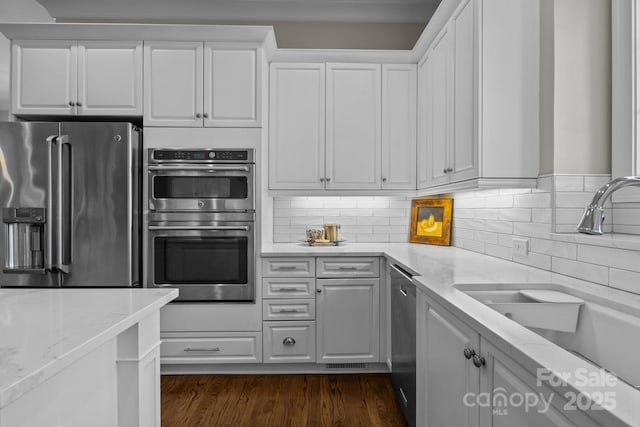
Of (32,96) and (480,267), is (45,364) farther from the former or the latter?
(32,96)

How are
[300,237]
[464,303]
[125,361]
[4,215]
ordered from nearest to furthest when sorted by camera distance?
1. [125,361]
2. [464,303]
3. [4,215]
4. [300,237]

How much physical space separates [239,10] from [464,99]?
2.28 metres

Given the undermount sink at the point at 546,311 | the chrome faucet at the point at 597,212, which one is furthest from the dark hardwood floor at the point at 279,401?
the chrome faucet at the point at 597,212

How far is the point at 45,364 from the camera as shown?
27.1 inches

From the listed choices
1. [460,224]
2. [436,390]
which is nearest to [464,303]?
[436,390]

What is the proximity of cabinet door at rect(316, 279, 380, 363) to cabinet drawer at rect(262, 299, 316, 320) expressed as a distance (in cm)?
6

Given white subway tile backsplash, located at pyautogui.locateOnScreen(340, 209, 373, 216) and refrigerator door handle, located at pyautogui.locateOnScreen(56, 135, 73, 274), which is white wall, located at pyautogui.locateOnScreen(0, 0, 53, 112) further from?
white subway tile backsplash, located at pyautogui.locateOnScreen(340, 209, 373, 216)

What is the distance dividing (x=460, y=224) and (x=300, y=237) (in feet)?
4.38

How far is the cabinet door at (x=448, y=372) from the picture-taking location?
1.19 meters

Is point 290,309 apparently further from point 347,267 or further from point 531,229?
point 531,229

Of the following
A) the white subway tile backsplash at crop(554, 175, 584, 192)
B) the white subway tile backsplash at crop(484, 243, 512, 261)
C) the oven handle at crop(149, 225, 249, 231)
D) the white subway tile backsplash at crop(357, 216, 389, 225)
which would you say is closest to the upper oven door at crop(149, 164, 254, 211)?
the oven handle at crop(149, 225, 249, 231)

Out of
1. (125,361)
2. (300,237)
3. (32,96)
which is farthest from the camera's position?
(300,237)

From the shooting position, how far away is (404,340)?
214 cm

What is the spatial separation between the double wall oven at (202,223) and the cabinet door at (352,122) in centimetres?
72
